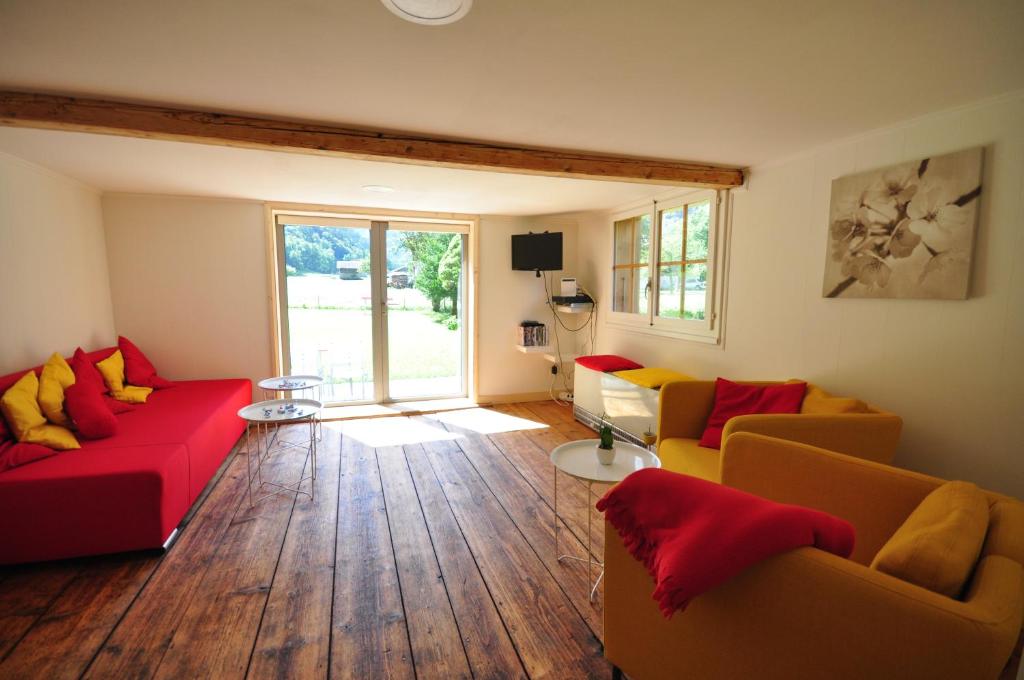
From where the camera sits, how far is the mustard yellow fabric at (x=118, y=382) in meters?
3.42

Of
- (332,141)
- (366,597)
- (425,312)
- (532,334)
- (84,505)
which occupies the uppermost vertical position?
(332,141)

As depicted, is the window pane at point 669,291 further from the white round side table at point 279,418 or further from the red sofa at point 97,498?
the red sofa at point 97,498

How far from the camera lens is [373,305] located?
5.11m

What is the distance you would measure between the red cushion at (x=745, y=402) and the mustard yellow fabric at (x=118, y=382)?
415 cm

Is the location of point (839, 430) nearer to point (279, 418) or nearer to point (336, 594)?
point (336, 594)

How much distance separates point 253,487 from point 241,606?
135 centimetres

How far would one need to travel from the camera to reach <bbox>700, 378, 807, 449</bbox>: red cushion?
105 inches

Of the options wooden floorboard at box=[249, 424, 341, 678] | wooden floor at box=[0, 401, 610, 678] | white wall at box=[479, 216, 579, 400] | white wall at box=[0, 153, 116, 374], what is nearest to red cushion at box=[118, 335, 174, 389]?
white wall at box=[0, 153, 116, 374]

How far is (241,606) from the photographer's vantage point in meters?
1.99

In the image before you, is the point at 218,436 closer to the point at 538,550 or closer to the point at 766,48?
the point at 538,550

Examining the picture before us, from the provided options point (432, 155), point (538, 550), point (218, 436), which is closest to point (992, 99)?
point (432, 155)

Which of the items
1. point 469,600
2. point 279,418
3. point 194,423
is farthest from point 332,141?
point 469,600

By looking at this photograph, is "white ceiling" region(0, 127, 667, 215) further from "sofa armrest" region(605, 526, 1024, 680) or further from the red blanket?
"sofa armrest" region(605, 526, 1024, 680)

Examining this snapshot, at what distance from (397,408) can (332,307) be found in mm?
1330
